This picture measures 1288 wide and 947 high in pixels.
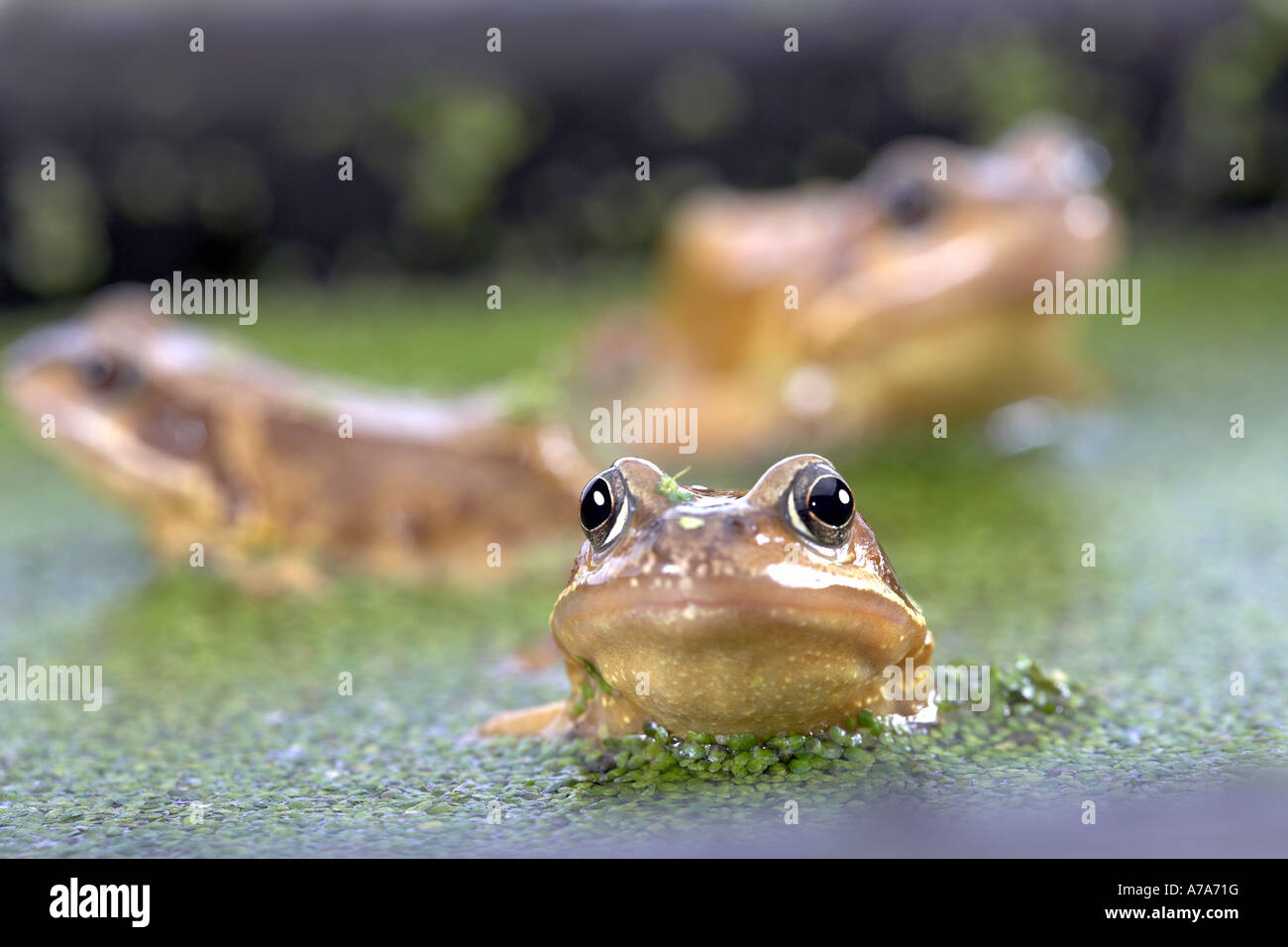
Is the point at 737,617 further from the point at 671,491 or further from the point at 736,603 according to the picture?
the point at 671,491

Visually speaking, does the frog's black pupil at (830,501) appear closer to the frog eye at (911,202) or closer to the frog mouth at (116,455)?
the frog mouth at (116,455)

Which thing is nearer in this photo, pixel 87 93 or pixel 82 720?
pixel 82 720

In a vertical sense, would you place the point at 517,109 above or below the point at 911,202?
above

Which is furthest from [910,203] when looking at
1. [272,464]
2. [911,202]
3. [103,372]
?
[103,372]

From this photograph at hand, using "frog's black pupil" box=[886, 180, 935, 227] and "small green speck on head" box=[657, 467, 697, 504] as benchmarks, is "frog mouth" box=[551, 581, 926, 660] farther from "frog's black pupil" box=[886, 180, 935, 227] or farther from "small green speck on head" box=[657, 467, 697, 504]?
"frog's black pupil" box=[886, 180, 935, 227]

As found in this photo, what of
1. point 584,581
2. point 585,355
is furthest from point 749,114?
point 584,581
